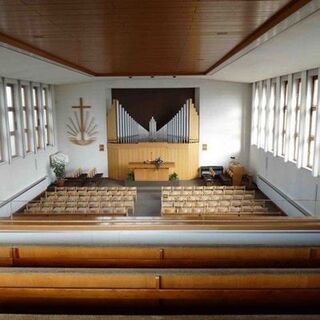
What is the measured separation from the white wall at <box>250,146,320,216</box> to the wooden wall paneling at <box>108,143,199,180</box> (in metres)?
2.83

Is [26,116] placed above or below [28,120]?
above

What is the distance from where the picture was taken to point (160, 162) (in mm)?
15328

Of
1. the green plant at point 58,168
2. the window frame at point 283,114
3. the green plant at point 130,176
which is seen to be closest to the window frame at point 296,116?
the window frame at point 283,114

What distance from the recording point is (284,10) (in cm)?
442

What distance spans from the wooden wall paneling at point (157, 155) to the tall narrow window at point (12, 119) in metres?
4.92

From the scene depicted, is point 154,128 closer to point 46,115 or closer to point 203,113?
point 203,113

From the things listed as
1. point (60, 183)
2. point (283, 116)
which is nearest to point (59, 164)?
point (60, 183)

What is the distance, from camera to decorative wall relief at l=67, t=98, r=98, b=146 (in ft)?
54.4

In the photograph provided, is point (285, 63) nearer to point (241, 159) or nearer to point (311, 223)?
point (311, 223)

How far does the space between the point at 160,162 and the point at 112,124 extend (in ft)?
9.78

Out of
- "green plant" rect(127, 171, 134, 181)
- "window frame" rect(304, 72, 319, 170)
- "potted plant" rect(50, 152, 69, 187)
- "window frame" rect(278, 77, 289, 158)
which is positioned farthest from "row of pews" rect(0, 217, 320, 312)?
"potted plant" rect(50, 152, 69, 187)

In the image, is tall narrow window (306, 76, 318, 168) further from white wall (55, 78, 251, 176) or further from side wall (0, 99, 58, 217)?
side wall (0, 99, 58, 217)

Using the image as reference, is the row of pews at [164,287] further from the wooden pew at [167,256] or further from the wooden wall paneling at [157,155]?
the wooden wall paneling at [157,155]

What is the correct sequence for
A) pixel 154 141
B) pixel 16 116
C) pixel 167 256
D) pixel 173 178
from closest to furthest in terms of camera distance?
1. pixel 167 256
2. pixel 16 116
3. pixel 173 178
4. pixel 154 141
